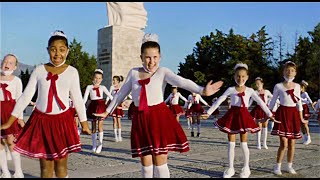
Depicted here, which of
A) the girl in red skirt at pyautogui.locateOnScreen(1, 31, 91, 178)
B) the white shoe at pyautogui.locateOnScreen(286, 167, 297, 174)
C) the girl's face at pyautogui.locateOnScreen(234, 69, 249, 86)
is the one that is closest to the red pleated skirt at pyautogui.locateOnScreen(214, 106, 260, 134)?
the girl's face at pyautogui.locateOnScreen(234, 69, 249, 86)

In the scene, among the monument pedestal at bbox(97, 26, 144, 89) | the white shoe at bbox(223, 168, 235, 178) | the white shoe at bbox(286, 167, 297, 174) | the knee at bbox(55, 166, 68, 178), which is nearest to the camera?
the knee at bbox(55, 166, 68, 178)

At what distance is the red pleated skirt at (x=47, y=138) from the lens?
471cm

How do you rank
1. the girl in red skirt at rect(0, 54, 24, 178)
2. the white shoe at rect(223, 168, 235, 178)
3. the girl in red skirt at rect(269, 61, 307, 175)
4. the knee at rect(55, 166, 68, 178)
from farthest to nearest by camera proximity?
the girl in red skirt at rect(269, 61, 307, 175) < the girl in red skirt at rect(0, 54, 24, 178) < the white shoe at rect(223, 168, 235, 178) < the knee at rect(55, 166, 68, 178)

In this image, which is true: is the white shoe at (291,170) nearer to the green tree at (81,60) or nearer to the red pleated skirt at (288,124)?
the red pleated skirt at (288,124)

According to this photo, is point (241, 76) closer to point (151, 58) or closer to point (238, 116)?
point (238, 116)

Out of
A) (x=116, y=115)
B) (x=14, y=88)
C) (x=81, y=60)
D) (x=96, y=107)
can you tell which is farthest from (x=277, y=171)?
(x=81, y=60)

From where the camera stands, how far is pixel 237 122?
273 inches

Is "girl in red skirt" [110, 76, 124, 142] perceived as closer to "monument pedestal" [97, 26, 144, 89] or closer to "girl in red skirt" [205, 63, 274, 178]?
"girl in red skirt" [205, 63, 274, 178]

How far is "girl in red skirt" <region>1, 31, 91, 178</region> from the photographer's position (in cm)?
473

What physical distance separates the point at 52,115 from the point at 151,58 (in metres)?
1.38

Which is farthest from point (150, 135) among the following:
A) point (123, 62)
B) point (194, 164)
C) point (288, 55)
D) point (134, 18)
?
point (288, 55)

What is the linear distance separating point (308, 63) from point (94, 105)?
32156mm

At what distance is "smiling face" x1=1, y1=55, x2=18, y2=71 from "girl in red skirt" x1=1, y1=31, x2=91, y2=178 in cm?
198

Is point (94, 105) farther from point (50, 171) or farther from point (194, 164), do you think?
point (50, 171)
